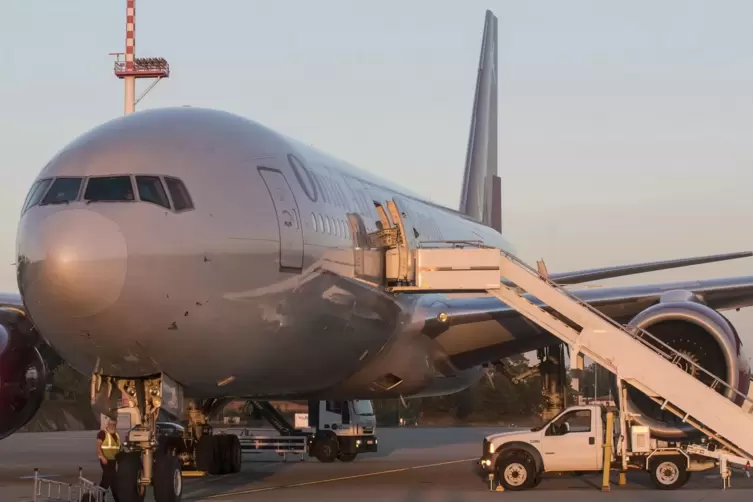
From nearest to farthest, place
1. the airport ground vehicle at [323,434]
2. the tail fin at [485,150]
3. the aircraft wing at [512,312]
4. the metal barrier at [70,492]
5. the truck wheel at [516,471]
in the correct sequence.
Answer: the metal barrier at [70,492], the truck wheel at [516,471], the aircraft wing at [512,312], the airport ground vehicle at [323,434], the tail fin at [485,150]

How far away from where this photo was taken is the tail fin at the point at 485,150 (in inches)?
1219

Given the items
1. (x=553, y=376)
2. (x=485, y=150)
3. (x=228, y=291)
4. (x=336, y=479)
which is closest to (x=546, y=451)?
(x=336, y=479)

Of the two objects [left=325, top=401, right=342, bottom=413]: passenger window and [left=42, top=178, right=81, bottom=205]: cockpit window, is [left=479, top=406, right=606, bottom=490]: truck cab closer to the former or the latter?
[left=325, top=401, right=342, bottom=413]: passenger window

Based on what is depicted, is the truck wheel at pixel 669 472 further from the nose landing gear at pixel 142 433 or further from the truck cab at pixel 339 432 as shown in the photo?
the truck cab at pixel 339 432

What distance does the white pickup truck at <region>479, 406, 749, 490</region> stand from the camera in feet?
51.7

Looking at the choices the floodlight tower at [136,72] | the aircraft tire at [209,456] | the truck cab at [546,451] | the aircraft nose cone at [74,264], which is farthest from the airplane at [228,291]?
the floodlight tower at [136,72]

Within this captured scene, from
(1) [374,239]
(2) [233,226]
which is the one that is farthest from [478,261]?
(2) [233,226]

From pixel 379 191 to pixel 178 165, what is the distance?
6.64 meters

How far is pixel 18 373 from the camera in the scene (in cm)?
1652

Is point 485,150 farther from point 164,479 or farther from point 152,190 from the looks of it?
point 164,479

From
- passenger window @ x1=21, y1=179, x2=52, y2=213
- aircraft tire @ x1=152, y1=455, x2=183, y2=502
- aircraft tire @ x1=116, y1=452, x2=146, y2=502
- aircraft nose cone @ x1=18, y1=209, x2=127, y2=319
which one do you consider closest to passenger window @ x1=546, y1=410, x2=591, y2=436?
aircraft tire @ x1=152, y1=455, x2=183, y2=502

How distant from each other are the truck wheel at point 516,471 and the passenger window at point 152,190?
6.51 meters

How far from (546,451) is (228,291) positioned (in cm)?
602

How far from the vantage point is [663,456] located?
15602mm
